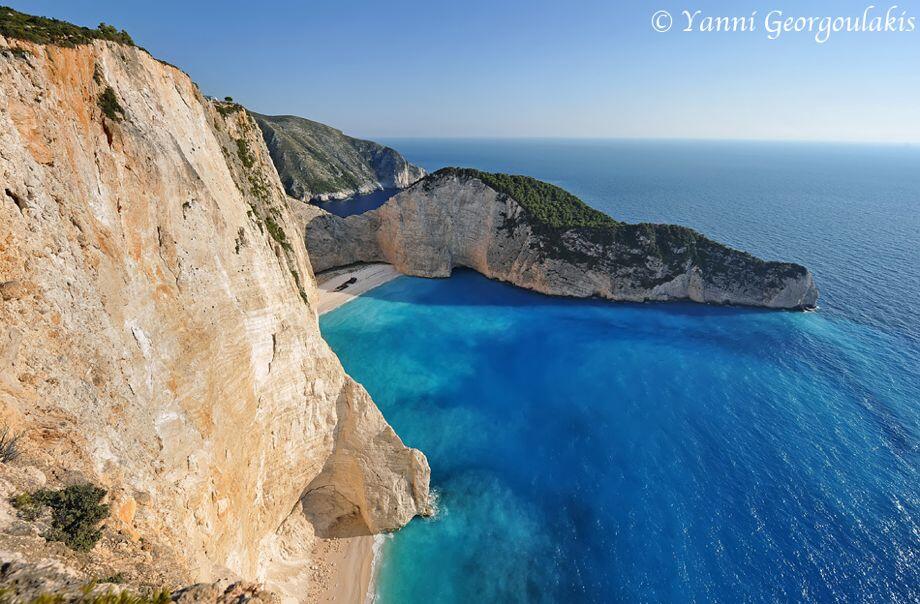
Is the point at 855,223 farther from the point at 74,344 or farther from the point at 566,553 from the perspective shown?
the point at 74,344

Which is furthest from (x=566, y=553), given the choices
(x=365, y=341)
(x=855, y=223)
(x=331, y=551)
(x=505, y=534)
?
(x=855, y=223)

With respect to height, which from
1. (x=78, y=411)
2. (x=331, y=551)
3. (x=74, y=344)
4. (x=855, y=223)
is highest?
(x=74, y=344)

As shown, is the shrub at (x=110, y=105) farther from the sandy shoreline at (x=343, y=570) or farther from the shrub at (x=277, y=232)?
the sandy shoreline at (x=343, y=570)

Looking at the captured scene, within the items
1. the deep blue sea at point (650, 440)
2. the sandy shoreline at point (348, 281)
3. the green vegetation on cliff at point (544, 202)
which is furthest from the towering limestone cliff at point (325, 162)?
the deep blue sea at point (650, 440)

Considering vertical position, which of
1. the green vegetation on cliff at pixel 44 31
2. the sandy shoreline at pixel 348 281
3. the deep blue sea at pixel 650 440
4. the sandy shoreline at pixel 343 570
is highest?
the green vegetation on cliff at pixel 44 31

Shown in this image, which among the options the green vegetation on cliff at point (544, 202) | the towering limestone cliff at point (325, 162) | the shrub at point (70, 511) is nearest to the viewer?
the shrub at point (70, 511)

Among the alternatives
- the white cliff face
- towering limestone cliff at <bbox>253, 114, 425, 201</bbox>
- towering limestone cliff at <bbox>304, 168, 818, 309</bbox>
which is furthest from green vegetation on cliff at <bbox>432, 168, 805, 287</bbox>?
towering limestone cliff at <bbox>253, 114, 425, 201</bbox>
